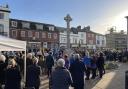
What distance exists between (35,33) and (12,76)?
76.2 m

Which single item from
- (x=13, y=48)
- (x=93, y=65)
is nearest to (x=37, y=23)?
(x=93, y=65)

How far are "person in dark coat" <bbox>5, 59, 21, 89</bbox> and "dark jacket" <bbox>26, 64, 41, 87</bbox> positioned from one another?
107 cm

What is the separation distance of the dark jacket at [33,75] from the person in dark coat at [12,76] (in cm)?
107

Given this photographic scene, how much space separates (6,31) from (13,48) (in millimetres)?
58274

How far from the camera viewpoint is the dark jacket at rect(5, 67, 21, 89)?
36.7ft

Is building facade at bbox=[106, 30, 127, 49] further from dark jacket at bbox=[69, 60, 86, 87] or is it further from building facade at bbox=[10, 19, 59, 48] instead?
dark jacket at bbox=[69, 60, 86, 87]

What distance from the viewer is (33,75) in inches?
488

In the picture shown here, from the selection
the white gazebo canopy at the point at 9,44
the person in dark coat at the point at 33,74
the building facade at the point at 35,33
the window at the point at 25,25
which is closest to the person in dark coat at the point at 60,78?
the person in dark coat at the point at 33,74

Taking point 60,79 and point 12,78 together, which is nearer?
point 60,79

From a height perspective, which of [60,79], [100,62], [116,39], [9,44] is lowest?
[100,62]

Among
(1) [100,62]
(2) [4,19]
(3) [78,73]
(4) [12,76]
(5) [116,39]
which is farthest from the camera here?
(5) [116,39]

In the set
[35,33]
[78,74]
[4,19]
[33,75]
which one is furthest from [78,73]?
[35,33]

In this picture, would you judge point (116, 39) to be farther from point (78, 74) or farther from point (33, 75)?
point (33, 75)

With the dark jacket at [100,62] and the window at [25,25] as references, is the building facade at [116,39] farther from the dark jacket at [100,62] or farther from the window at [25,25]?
the dark jacket at [100,62]
